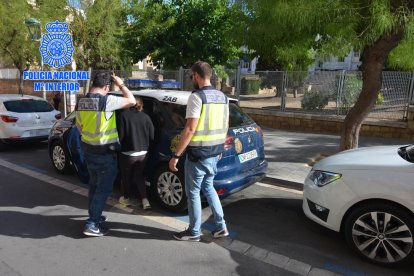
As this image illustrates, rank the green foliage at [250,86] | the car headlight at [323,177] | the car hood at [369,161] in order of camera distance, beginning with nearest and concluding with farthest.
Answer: the car hood at [369,161] < the car headlight at [323,177] < the green foliage at [250,86]

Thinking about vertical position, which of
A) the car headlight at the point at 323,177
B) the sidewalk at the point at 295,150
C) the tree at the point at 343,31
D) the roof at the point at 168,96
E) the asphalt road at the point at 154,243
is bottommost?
the asphalt road at the point at 154,243

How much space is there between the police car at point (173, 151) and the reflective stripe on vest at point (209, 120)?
759 mm

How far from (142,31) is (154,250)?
1447 cm

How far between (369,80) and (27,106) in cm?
762

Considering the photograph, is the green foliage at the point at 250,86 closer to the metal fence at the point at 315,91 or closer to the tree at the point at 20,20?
the metal fence at the point at 315,91

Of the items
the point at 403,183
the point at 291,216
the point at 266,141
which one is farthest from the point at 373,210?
the point at 266,141

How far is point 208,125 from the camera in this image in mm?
3461

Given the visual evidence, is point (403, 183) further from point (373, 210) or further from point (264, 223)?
point (264, 223)

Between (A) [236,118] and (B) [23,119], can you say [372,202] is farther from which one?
(B) [23,119]

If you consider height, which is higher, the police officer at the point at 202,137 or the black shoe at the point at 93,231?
the police officer at the point at 202,137

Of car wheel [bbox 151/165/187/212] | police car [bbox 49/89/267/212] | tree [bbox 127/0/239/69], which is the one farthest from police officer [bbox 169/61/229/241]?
tree [bbox 127/0/239/69]

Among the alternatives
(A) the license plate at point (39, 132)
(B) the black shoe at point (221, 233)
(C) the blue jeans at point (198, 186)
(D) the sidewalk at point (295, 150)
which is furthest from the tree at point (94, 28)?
(B) the black shoe at point (221, 233)

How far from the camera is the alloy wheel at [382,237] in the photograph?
315cm

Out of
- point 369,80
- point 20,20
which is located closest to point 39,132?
point 369,80
